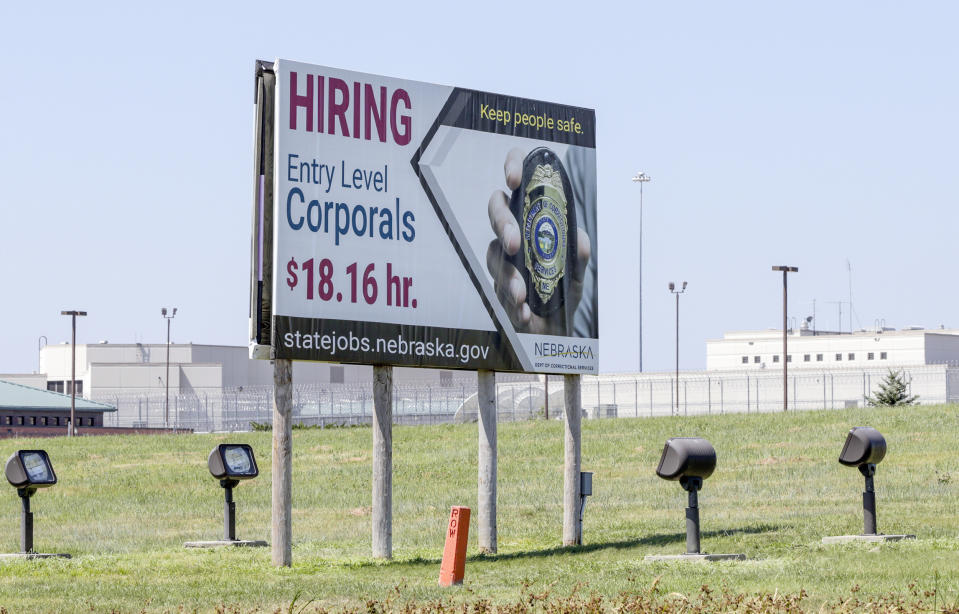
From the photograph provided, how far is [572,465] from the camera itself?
2170 centimetres

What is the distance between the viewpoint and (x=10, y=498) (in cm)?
3559

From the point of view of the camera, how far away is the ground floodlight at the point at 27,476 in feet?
70.5

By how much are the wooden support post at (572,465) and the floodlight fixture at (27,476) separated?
724 centimetres

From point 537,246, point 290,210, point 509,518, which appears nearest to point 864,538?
point 537,246

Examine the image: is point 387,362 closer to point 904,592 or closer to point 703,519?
point 703,519

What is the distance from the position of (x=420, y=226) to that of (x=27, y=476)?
6637 mm

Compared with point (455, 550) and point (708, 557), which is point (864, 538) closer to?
point (708, 557)

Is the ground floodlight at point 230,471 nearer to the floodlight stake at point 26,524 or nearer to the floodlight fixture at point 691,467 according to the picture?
the floodlight stake at point 26,524

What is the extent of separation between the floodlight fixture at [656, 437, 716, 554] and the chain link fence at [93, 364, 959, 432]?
61.5 metres

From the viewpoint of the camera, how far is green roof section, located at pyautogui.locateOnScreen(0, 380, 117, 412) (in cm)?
8819

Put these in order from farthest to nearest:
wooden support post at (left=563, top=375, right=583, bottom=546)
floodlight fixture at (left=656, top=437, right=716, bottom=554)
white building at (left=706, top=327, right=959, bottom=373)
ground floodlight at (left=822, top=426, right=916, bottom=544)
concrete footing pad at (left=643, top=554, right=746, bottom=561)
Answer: white building at (left=706, top=327, right=959, bottom=373) → wooden support post at (left=563, top=375, right=583, bottom=546) → ground floodlight at (left=822, top=426, right=916, bottom=544) → floodlight fixture at (left=656, top=437, right=716, bottom=554) → concrete footing pad at (left=643, top=554, right=746, bottom=561)

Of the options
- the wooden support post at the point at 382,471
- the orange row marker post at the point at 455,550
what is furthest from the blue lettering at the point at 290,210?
the orange row marker post at the point at 455,550

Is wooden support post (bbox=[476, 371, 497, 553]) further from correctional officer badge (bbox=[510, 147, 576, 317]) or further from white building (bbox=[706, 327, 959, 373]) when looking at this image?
white building (bbox=[706, 327, 959, 373])

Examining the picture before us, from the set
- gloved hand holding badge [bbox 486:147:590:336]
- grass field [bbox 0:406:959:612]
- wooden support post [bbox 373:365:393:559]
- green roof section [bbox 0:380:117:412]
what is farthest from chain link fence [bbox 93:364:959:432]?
wooden support post [bbox 373:365:393:559]
